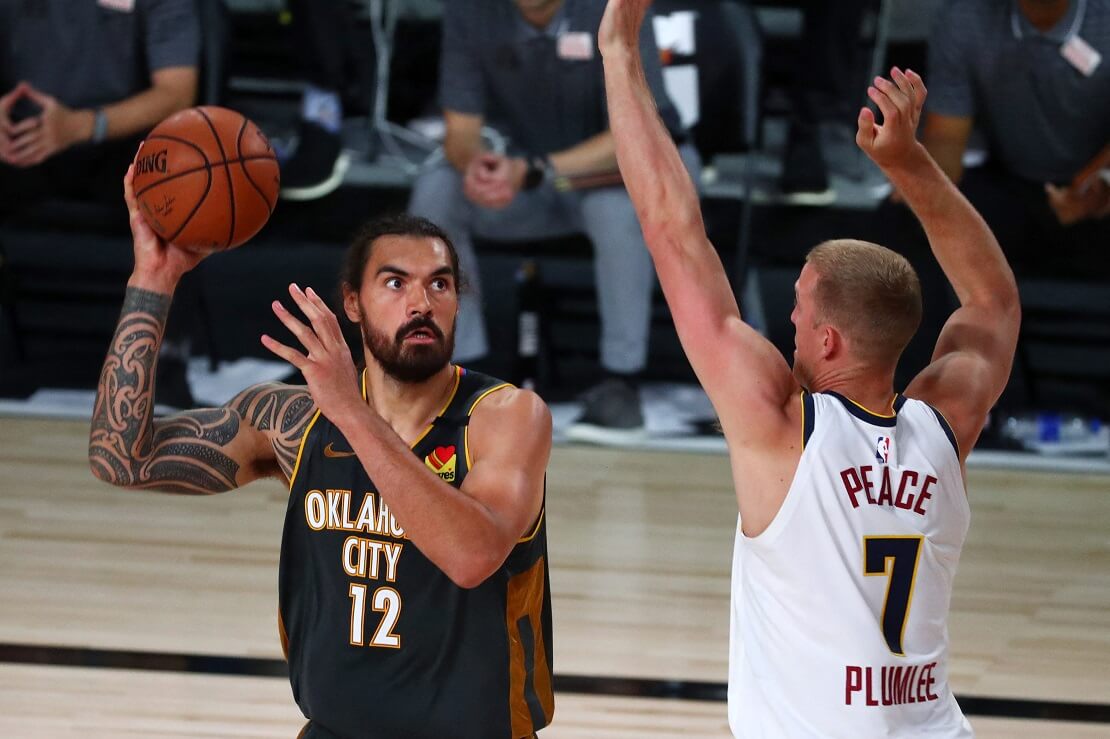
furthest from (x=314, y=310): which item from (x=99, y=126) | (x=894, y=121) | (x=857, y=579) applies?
(x=99, y=126)

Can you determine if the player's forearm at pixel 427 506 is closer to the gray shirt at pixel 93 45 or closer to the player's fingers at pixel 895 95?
the player's fingers at pixel 895 95

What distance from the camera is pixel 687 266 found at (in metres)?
2.56

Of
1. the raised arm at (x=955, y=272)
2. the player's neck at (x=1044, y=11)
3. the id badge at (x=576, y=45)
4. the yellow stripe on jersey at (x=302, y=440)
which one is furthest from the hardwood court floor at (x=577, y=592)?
the player's neck at (x=1044, y=11)

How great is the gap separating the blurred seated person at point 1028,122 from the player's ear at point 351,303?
16.6ft

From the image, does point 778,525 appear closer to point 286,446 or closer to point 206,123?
point 286,446

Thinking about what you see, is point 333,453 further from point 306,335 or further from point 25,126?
point 25,126

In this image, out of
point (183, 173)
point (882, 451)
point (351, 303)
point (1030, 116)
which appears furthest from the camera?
point (1030, 116)

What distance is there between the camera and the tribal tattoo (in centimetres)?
288

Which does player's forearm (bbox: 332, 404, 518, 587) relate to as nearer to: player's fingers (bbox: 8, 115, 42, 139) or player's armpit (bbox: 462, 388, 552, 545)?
player's armpit (bbox: 462, 388, 552, 545)

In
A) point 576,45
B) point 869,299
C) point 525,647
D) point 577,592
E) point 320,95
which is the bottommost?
point 577,592

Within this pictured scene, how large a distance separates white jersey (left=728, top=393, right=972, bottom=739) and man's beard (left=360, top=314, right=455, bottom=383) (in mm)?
684

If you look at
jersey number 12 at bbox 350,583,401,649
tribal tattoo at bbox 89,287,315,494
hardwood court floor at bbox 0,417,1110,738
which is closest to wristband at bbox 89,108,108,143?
hardwood court floor at bbox 0,417,1110,738

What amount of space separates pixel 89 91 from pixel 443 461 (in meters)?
5.44

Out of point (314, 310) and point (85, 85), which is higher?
point (314, 310)
